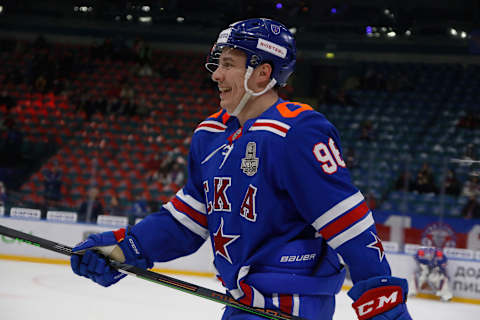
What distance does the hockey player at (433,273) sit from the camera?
24.4ft

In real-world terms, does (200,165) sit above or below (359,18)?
below

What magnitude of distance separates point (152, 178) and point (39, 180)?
5.87ft

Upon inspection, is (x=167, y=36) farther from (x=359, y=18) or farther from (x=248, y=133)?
(x=248, y=133)

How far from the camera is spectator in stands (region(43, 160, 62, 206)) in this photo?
8.16 metres

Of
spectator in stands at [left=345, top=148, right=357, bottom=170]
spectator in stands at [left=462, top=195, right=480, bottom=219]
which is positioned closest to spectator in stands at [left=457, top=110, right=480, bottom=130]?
spectator in stands at [left=345, top=148, right=357, bottom=170]

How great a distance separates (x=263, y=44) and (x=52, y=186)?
6.91m

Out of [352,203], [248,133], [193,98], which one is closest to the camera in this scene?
[352,203]

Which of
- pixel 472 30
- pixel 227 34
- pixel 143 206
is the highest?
pixel 472 30

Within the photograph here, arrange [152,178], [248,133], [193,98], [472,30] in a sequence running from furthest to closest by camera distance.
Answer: [193,98] < [472,30] < [152,178] < [248,133]

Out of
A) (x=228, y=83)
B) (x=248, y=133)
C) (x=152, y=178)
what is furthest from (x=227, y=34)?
(x=152, y=178)

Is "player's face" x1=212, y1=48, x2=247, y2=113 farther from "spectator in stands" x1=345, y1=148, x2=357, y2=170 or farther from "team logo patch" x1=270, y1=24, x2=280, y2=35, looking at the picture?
"spectator in stands" x1=345, y1=148, x2=357, y2=170

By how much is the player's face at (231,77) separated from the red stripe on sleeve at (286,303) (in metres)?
0.58

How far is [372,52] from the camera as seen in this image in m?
14.1

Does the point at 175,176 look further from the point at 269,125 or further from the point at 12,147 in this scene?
the point at 269,125
